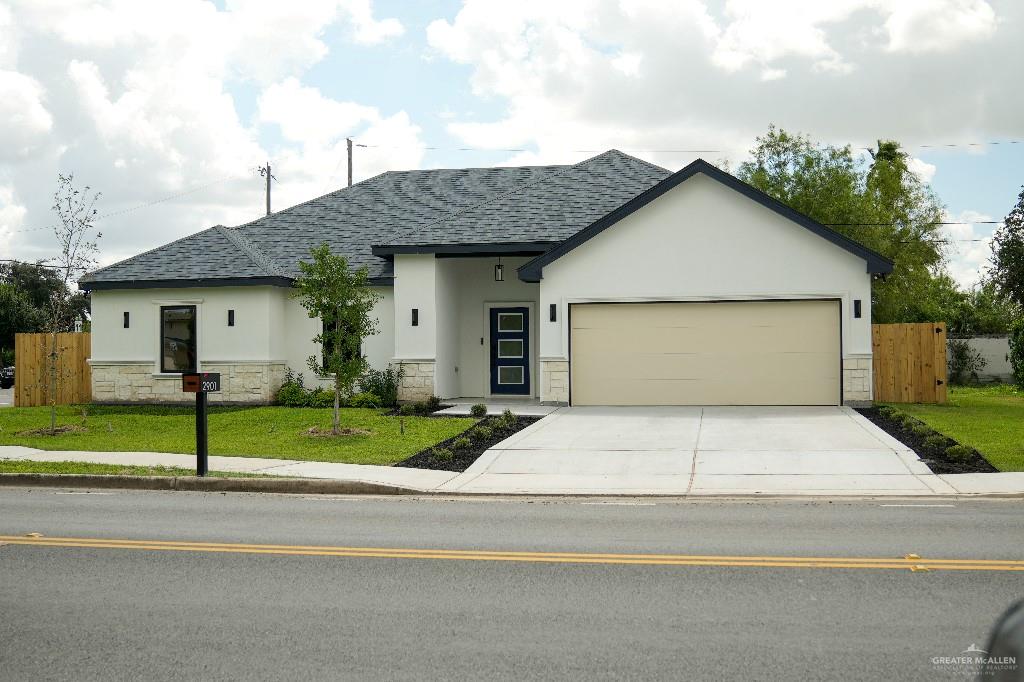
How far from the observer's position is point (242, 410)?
22547 millimetres

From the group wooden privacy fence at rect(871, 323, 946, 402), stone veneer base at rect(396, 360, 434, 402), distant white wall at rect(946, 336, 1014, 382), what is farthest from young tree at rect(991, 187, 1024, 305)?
stone veneer base at rect(396, 360, 434, 402)

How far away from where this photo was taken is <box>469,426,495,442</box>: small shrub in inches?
666

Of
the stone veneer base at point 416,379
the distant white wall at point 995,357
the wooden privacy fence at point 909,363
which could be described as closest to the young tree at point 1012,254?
the distant white wall at point 995,357

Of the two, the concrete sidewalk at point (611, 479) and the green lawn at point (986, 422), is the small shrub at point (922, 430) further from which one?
the concrete sidewalk at point (611, 479)

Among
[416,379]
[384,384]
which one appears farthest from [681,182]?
[384,384]

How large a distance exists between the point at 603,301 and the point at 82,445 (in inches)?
439

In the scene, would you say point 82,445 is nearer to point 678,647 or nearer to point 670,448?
point 670,448

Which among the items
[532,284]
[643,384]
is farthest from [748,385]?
[532,284]

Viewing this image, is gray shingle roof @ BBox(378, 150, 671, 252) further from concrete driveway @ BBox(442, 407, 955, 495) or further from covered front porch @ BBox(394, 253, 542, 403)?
concrete driveway @ BBox(442, 407, 955, 495)

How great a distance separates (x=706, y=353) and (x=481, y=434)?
6.87 metres

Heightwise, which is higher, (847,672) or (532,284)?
(532,284)

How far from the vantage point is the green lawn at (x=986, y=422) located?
558 inches

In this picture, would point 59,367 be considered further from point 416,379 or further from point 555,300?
point 555,300

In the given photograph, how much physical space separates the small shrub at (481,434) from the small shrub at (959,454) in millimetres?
7304
